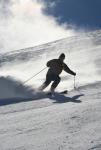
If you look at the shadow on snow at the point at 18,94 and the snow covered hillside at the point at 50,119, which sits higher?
the shadow on snow at the point at 18,94

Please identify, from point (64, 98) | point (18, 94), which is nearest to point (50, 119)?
point (64, 98)

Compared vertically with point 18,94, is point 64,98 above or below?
below

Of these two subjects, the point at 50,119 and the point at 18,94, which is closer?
the point at 50,119

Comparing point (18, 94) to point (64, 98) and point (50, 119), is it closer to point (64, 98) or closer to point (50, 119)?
point (64, 98)

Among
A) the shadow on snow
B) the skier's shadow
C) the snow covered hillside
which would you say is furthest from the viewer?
the shadow on snow

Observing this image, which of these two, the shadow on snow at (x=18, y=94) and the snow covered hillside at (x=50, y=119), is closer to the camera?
the snow covered hillside at (x=50, y=119)

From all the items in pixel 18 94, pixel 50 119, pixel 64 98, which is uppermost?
pixel 18 94

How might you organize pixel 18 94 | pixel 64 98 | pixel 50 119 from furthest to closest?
pixel 18 94
pixel 64 98
pixel 50 119

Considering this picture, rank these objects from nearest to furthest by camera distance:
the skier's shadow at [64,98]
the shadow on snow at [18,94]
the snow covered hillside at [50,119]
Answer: the snow covered hillside at [50,119] < the skier's shadow at [64,98] < the shadow on snow at [18,94]

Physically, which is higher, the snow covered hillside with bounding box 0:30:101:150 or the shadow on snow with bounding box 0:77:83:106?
the shadow on snow with bounding box 0:77:83:106

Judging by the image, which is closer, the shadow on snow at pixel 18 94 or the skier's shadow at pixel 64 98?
the skier's shadow at pixel 64 98

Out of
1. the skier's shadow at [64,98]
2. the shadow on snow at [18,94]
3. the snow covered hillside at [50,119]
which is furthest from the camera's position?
the shadow on snow at [18,94]

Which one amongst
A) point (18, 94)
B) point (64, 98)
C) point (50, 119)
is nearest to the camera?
point (50, 119)

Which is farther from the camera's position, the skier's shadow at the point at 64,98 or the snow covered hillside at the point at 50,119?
the skier's shadow at the point at 64,98
